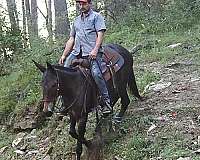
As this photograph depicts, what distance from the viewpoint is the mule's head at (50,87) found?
6406mm

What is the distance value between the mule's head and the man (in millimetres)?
784

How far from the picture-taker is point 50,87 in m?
6.48

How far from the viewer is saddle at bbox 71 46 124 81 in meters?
7.27

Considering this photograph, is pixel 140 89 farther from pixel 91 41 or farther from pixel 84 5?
pixel 84 5

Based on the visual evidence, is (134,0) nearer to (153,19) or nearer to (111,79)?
(153,19)

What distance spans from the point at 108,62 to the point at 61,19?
11311 mm

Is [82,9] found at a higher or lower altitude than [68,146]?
higher

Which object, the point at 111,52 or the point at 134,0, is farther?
the point at 134,0

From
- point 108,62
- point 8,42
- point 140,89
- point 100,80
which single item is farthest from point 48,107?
point 8,42

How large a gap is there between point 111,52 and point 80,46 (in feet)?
2.48

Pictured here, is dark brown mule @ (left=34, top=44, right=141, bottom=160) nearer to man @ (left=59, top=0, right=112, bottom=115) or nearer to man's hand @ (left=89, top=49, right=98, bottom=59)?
man @ (left=59, top=0, right=112, bottom=115)

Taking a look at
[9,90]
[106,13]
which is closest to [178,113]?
[9,90]

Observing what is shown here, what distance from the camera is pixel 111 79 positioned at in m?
7.60

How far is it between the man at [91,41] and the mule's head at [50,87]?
30.9 inches
